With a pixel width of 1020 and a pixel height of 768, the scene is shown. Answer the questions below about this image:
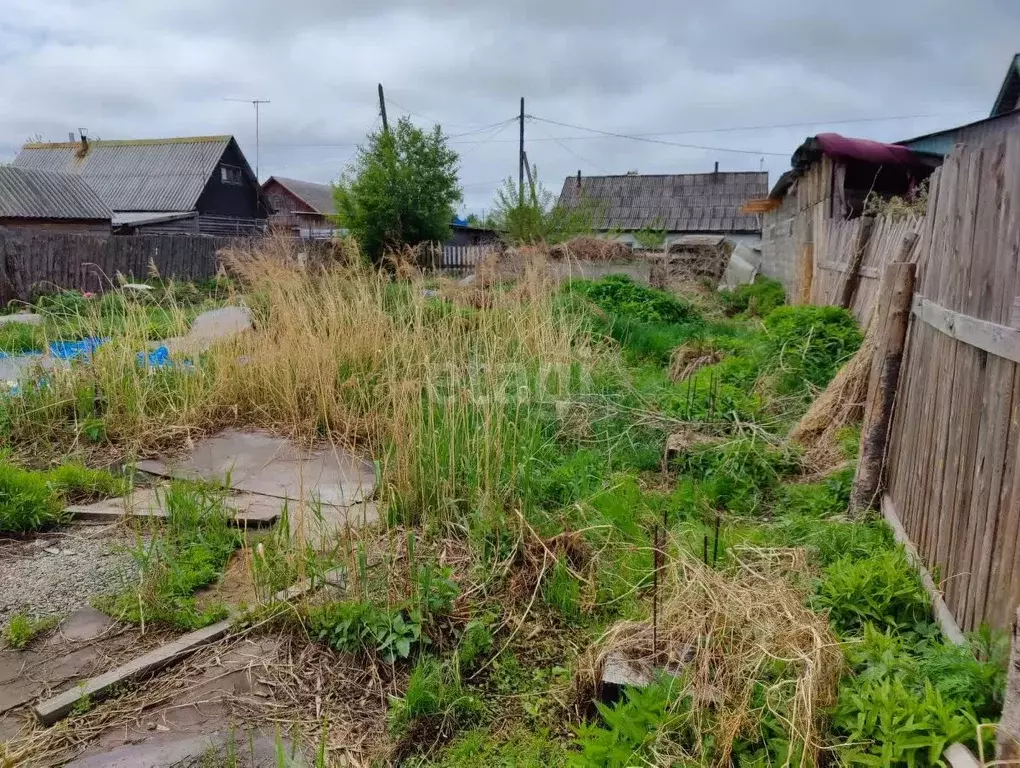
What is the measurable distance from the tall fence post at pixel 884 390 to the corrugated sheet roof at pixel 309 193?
134 ft

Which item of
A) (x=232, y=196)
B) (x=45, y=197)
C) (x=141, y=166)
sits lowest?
(x=45, y=197)

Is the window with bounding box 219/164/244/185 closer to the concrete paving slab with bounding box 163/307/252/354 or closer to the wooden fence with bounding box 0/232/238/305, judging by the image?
the wooden fence with bounding box 0/232/238/305

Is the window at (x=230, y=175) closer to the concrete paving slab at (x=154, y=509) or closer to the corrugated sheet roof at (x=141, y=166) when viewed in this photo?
the corrugated sheet roof at (x=141, y=166)

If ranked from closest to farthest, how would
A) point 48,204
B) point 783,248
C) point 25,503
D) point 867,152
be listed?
point 25,503 → point 867,152 → point 783,248 → point 48,204

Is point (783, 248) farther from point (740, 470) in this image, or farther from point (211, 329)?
point (211, 329)

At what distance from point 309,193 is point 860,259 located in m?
42.2

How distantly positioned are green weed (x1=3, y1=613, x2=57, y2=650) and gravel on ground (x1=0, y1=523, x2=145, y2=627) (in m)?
0.05

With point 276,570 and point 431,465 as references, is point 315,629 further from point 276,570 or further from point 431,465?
point 431,465

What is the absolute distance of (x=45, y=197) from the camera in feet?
74.1

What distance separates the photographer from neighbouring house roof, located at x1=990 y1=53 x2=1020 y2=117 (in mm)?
11645

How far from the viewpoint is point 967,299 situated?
2.24 m

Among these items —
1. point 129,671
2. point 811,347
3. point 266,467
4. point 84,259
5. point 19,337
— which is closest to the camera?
point 129,671

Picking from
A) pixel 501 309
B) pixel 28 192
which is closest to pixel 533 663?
pixel 501 309

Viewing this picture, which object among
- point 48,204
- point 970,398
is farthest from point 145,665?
point 48,204
